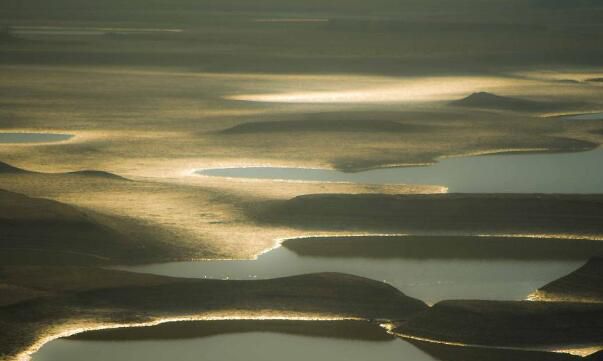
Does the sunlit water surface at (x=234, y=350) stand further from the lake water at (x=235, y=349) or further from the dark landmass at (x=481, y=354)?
the dark landmass at (x=481, y=354)

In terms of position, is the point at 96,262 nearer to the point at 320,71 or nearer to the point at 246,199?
the point at 246,199

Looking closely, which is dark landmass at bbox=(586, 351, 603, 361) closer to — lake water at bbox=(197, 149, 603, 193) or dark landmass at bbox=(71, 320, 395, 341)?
dark landmass at bbox=(71, 320, 395, 341)

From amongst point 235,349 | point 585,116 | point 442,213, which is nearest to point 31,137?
point 442,213

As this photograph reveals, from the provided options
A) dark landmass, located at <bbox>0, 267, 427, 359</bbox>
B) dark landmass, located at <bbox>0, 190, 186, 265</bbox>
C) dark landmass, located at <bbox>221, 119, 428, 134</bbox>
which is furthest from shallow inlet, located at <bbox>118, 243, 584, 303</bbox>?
dark landmass, located at <bbox>221, 119, 428, 134</bbox>

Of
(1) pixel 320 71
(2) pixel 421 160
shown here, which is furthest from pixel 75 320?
(1) pixel 320 71

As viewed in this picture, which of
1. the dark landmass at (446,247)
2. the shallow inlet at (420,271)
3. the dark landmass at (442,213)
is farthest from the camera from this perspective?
the dark landmass at (442,213)

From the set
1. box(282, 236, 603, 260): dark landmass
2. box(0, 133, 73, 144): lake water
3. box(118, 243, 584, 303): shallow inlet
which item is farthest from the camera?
box(0, 133, 73, 144): lake water

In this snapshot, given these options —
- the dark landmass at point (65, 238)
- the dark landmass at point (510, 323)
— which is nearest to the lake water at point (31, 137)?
the dark landmass at point (65, 238)
